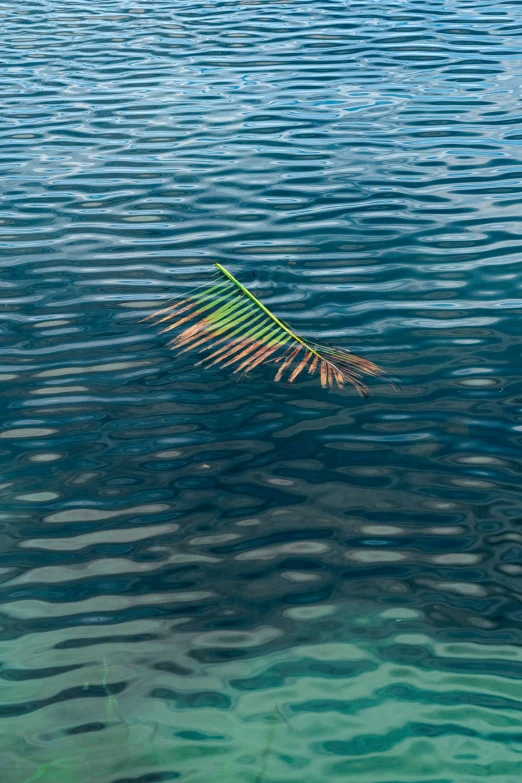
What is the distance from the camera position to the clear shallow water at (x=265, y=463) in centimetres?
370

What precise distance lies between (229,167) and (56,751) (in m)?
7.22

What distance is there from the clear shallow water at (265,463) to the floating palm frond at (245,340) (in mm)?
171

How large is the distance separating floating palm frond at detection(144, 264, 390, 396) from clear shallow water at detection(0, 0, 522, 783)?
171 mm

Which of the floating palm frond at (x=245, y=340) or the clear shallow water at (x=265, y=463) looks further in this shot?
the floating palm frond at (x=245, y=340)

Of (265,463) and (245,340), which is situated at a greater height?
(245,340)

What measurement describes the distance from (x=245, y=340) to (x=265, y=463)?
1.45m

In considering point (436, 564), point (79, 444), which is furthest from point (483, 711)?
point (79, 444)

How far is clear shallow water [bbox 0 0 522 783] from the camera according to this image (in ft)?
12.1

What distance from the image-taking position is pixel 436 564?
451cm

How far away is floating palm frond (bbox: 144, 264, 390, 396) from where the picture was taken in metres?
6.05

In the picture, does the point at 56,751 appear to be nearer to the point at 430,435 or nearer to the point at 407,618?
the point at 407,618

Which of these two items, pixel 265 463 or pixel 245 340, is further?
pixel 245 340

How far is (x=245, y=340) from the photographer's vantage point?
6.44 meters

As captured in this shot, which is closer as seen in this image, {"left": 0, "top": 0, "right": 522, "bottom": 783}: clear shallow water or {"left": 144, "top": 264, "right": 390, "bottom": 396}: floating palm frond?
{"left": 0, "top": 0, "right": 522, "bottom": 783}: clear shallow water
